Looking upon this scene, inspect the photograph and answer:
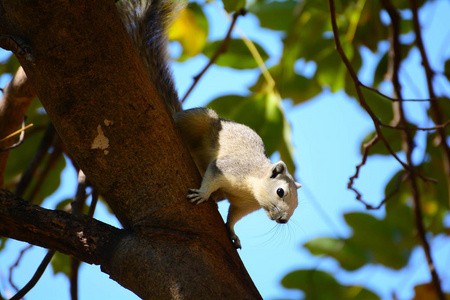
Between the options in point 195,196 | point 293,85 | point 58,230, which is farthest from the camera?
point 293,85

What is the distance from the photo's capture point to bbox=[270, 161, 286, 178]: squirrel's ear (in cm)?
231

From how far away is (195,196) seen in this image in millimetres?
1618

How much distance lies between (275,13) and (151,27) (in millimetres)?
732

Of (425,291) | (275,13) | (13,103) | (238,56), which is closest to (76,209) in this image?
(13,103)

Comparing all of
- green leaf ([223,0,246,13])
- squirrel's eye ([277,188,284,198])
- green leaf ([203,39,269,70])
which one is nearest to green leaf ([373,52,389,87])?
green leaf ([203,39,269,70])

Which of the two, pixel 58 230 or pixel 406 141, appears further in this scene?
pixel 406 141

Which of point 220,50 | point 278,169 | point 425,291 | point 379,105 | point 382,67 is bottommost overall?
point 425,291

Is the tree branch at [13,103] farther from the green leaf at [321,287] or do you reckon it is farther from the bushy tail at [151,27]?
the green leaf at [321,287]

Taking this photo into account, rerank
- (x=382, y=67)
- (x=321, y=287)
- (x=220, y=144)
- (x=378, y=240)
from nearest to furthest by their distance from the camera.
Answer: (x=321, y=287) < (x=378, y=240) < (x=220, y=144) < (x=382, y=67)

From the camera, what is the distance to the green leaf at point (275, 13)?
8.66 feet

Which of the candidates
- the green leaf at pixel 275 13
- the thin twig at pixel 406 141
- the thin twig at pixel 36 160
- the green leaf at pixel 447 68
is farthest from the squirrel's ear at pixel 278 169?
the thin twig at pixel 36 160

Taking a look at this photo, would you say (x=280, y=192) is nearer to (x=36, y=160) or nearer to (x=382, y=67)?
(x=382, y=67)

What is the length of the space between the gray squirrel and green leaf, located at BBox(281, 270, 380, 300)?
0.26 m

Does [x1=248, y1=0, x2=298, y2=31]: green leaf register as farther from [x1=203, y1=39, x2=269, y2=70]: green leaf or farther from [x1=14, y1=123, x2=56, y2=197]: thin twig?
[x1=14, y1=123, x2=56, y2=197]: thin twig
